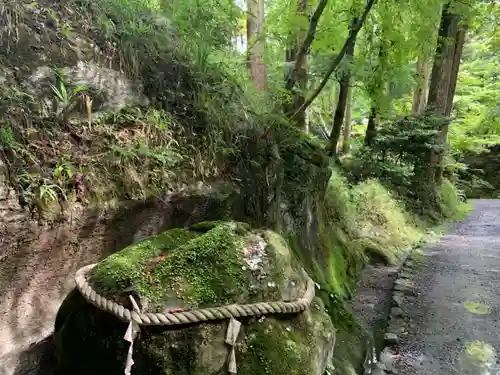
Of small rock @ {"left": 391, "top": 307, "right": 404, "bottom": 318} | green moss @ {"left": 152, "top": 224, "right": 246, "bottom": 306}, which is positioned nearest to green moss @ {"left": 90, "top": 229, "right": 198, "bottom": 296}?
green moss @ {"left": 152, "top": 224, "right": 246, "bottom": 306}

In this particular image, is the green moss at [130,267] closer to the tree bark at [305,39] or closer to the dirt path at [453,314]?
the dirt path at [453,314]

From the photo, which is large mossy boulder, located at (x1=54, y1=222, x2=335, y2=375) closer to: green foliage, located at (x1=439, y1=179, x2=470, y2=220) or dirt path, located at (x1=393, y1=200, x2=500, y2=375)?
dirt path, located at (x1=393, y1=200, x2=500, y2=375)

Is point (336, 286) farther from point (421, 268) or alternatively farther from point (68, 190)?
point (68, 190)

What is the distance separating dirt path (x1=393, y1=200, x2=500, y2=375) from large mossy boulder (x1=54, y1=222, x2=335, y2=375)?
7.40ft

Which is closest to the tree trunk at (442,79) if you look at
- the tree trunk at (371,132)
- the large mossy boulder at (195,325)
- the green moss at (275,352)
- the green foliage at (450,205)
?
the green foliage at (450,205)

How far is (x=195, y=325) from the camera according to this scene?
2.24 meters

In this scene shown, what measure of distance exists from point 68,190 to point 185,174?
109 cm

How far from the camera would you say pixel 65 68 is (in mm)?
3334

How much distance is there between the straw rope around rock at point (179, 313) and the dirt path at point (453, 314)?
248 centimetres

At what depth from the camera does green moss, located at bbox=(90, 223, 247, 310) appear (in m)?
2.31

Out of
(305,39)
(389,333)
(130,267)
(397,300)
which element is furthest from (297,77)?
(130,267)

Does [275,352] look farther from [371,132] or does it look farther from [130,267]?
[371,132]

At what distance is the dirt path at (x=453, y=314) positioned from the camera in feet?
14.2

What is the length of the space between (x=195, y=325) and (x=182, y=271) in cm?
34
